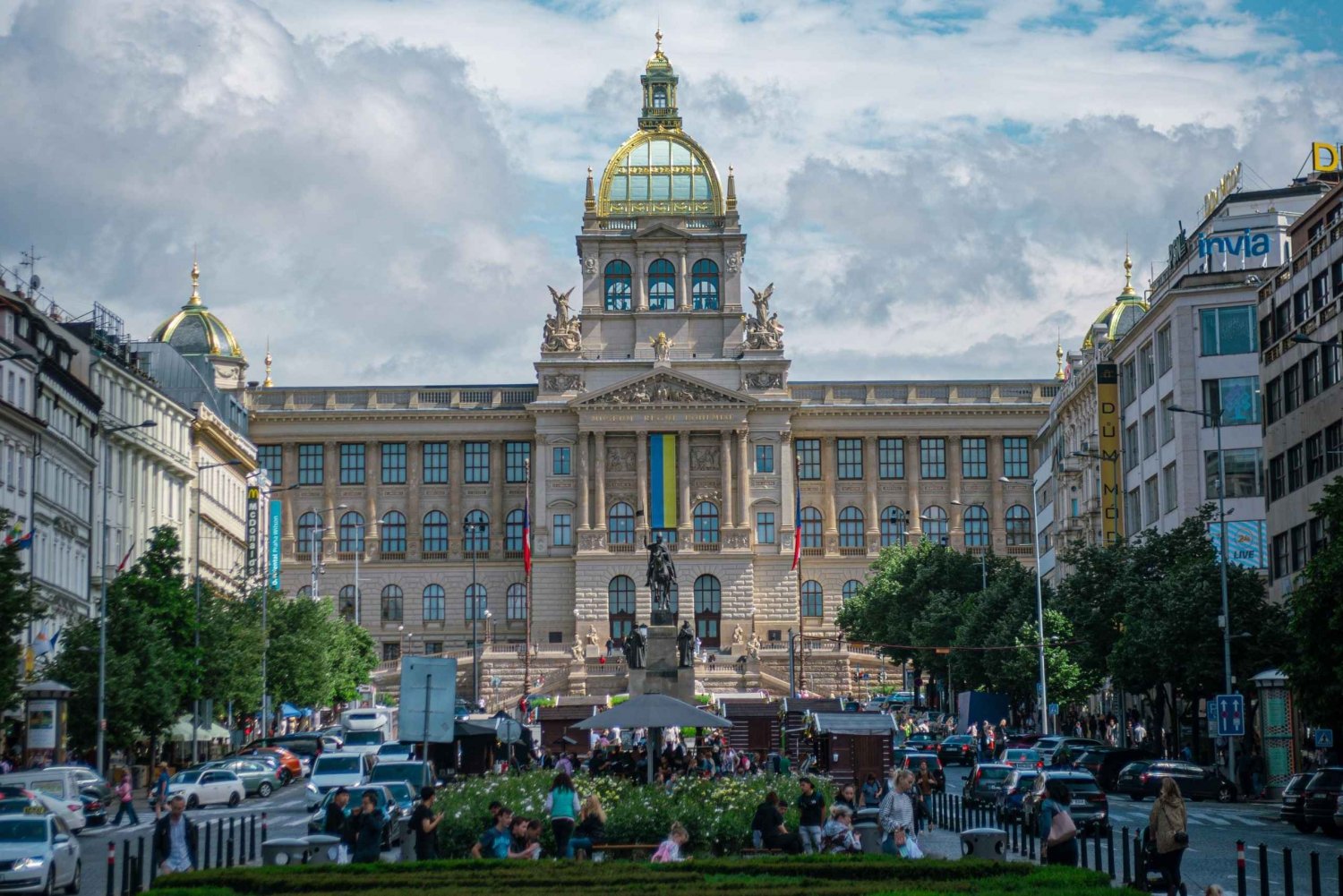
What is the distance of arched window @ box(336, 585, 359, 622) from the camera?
154m

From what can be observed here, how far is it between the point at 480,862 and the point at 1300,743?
1652 inches

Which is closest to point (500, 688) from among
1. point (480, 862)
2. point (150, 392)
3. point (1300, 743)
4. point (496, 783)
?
point (150, 392)

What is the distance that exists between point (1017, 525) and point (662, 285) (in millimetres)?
29279

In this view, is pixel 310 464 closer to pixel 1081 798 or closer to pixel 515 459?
pixel 515 459

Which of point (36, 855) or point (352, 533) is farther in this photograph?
point (352, 533)

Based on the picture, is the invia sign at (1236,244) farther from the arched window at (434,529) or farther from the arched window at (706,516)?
the arched window at (434,529)

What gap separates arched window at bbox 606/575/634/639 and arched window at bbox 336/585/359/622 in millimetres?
17248

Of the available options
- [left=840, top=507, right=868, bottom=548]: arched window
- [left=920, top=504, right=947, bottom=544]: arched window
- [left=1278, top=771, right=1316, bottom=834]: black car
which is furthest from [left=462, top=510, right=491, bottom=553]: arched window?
[left=1278, top=771, right=1316, bottom=834]: black car

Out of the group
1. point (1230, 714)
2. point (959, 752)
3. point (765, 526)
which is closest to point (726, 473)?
point (765, 526)

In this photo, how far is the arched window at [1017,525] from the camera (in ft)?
514

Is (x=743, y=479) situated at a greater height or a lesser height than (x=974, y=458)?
lesser

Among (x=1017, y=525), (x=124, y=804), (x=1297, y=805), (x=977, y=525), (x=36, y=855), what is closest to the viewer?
(x=36, y=855)

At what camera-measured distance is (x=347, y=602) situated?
155250mm

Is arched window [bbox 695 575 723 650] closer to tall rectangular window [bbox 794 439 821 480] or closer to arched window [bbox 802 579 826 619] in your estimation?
arched window [bbox 802 579 826 619]
